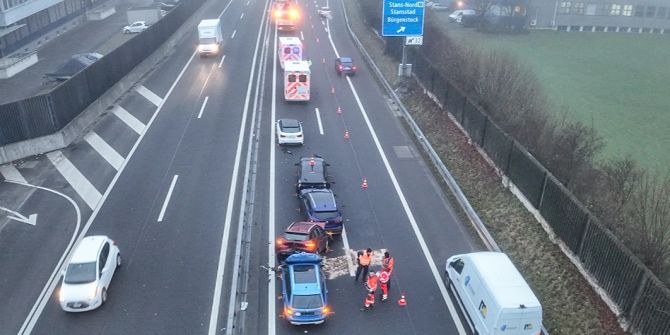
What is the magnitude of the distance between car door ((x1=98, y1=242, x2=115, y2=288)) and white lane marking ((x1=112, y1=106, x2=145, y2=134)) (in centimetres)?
1474

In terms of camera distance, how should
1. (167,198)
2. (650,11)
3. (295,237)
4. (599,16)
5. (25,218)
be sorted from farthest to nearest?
(599,16), (650,11), (167,198), (25,218), (295,237)

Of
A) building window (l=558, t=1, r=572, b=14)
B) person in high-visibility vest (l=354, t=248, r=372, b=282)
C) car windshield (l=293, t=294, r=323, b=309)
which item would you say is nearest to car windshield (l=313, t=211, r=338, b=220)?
person in high-visibility vest (l=354, t=248, r=372, b=282)

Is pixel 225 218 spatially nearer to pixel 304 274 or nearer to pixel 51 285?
pixel 304 274

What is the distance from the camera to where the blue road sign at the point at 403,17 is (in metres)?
36.6

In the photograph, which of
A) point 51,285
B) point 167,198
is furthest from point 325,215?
point 51,285

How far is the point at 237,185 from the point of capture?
25969mm

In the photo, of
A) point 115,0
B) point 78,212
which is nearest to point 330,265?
point 78,212

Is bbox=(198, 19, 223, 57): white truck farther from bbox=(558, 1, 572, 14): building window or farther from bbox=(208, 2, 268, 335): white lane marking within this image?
bbox=(558, 1, 572, 14): building window

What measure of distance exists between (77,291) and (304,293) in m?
7.60

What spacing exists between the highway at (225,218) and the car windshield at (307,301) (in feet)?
3.14

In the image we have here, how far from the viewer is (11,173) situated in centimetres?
2697

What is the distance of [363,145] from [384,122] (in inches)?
176

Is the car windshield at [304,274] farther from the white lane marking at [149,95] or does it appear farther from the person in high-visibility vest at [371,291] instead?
the white lane marking at [149,95]

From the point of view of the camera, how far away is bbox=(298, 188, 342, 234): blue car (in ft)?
70.4
